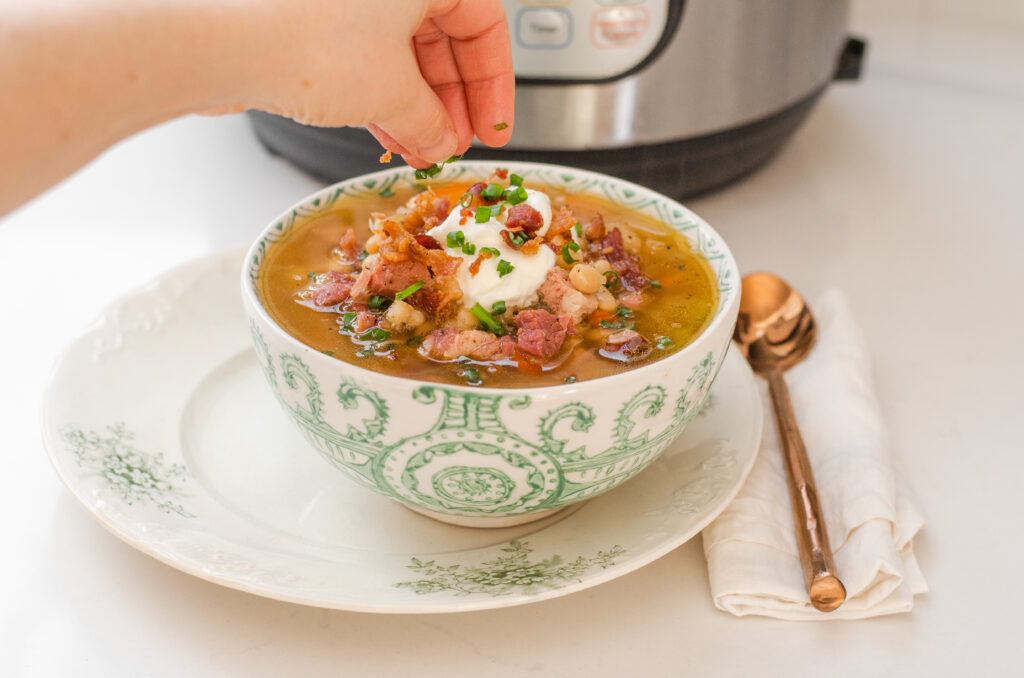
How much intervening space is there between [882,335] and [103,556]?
1087 millimetres

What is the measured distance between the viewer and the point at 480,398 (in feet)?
2.53

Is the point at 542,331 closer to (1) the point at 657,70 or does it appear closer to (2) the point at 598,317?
(2) the point at 598,317

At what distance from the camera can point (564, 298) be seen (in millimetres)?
953

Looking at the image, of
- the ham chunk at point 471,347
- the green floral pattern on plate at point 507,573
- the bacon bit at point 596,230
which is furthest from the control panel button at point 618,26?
the green floral pattern on plate at point 507,573

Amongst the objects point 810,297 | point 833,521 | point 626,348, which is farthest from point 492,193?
point 810,297

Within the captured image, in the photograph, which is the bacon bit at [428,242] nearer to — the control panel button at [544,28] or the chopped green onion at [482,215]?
the chopped green onion at [482,215]

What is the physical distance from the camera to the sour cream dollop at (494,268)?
3.09 feet

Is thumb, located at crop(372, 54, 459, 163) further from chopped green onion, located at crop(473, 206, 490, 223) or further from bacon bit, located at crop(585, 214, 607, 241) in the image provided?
bacon bit, located at crop(585, 214, 607, 241)

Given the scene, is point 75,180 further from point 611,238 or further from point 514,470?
point 514,470

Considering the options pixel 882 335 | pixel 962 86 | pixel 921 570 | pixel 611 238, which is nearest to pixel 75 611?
pixel 611 238

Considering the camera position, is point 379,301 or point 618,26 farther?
point 618,26

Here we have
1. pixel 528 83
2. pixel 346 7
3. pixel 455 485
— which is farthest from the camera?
pixel 528 83

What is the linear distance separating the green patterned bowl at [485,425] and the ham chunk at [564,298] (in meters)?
0.12

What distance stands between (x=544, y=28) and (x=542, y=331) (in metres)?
0.61
